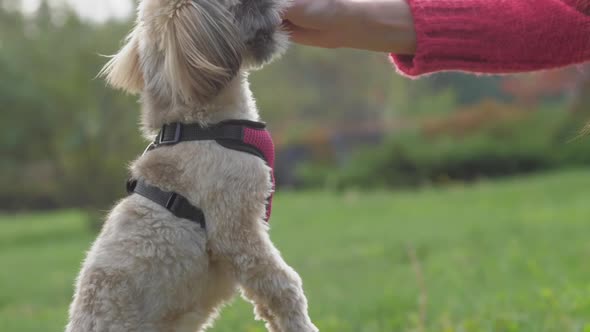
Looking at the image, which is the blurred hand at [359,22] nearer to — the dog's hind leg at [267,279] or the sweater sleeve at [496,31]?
the sweater sleeve at [496,31]

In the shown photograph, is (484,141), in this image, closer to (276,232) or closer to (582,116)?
(582,116)

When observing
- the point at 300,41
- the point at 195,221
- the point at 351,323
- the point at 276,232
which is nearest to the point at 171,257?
the point at 195,221

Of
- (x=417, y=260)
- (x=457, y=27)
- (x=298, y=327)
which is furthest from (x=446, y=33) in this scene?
(x=417, y=260)

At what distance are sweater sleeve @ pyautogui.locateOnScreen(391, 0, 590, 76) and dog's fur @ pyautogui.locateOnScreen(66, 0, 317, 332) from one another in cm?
54

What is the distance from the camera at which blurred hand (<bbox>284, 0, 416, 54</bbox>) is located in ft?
9.04

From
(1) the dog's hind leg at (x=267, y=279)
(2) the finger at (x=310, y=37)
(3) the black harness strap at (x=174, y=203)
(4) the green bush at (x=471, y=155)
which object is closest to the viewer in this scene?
(1) the dog's hind leg at (x=267, y=279)

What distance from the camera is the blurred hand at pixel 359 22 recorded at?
9.04 ft

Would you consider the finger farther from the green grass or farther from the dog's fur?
the green grass

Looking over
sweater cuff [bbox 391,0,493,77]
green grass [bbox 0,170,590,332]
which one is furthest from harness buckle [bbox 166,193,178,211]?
green grass [bbox 0,170,590,332]

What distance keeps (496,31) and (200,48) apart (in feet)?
3.49

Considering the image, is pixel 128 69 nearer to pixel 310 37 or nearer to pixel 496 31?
pixel 310 37

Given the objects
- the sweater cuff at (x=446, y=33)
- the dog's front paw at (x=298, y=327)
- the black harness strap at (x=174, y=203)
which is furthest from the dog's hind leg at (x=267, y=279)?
the sweater cuff at (x=446, y=33)

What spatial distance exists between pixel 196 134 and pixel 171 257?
0.47 m

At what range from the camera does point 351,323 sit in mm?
6043
